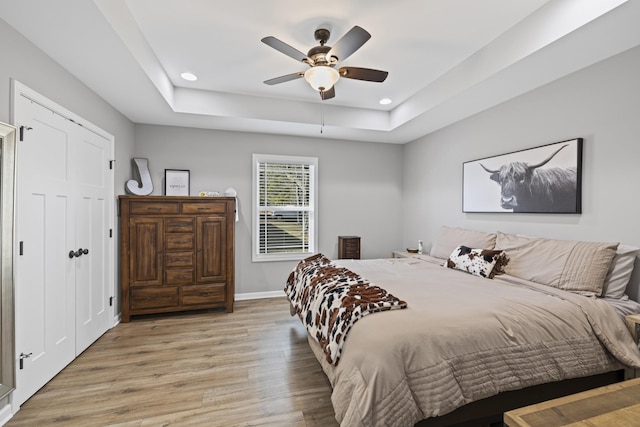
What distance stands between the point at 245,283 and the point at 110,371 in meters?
2.13

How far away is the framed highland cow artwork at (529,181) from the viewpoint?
8.50 ft

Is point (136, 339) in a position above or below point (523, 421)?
below

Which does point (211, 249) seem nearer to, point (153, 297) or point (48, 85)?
point (153, 297)

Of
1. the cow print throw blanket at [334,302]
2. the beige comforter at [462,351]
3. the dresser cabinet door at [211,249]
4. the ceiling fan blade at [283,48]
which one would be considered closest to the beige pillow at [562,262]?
the beige comforter at [462,351]

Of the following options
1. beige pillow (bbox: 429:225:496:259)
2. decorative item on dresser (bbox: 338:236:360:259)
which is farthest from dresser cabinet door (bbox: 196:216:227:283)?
beige pillow (bbox: 429:225:496:259)

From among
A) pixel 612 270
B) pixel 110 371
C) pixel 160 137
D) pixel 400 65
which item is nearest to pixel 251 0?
pixel 400 65

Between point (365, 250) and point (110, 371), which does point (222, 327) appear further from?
point (365, 250)

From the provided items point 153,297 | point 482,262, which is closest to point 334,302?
point 482,262

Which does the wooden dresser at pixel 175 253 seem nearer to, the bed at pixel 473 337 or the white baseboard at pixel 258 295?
the white baseboard at pixel 258 295

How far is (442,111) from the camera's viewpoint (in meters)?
3.52

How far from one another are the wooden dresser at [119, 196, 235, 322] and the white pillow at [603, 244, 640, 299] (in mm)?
3698

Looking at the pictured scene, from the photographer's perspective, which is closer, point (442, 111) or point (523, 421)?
point (523, 421)

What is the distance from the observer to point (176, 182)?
4152 millimetres

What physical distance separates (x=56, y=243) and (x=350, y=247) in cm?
352
